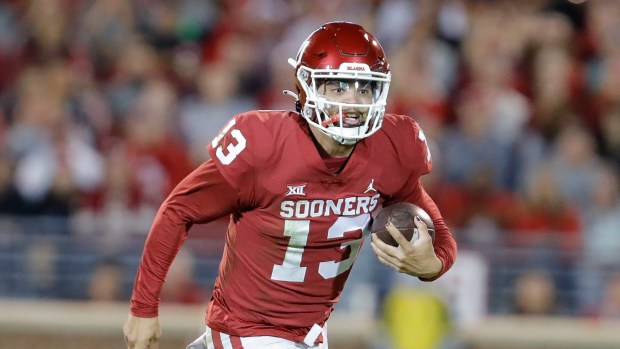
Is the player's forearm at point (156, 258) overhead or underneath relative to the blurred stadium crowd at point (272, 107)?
overhead

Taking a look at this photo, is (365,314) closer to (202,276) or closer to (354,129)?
(202,276)

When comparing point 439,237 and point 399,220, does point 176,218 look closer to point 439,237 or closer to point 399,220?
point 399,220

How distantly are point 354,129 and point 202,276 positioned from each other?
11.6ft

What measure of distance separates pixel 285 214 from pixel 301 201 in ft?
0.23

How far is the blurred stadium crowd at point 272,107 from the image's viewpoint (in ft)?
23.5

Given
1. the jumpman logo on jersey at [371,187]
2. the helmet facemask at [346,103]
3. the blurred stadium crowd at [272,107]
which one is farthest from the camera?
the blurred stadium crowd at [272,107]

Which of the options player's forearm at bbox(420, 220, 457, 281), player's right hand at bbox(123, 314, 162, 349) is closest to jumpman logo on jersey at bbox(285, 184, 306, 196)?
player's forearm at bbox(420, 220, 457, 281)

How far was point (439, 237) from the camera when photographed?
4.29 m

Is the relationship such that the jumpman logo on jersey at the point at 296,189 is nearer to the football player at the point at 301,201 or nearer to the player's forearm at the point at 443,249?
the football player at the point at 301,201

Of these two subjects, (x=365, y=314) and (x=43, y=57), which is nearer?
(x=365, y=314)

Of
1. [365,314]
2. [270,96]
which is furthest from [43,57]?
[365,314]

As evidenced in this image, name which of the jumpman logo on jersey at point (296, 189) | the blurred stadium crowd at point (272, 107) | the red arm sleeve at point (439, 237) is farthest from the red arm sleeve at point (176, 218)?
the blurred stadium crowd at point (272, 107)

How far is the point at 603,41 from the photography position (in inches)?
326

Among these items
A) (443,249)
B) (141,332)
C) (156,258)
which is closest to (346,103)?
(443,249)
